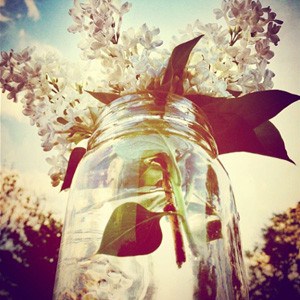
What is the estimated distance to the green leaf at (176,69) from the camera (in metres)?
0.47

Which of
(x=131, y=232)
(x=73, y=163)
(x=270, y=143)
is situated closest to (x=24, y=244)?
(x=73, y=163)

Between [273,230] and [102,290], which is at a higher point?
[273,230]

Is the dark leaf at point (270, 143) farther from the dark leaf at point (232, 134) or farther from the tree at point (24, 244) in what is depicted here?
the tree at point (24, 244)

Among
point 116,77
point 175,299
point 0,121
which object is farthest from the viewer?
point 0,121

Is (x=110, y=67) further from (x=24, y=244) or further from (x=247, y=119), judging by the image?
(x=24, y=244)

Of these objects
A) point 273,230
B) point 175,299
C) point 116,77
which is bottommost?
point 175,299

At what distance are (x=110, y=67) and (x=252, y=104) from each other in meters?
0.19

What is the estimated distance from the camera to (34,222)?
639mm

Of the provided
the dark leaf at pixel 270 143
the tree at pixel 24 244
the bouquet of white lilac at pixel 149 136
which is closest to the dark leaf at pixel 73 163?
the bouquet of white lilac at pixel 149 136

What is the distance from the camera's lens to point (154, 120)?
471 mm

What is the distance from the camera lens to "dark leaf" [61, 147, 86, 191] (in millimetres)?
524

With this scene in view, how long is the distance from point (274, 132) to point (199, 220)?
188 millimetres

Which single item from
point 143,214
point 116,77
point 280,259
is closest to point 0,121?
point 116,77

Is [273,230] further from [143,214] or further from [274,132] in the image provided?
[143,214]
